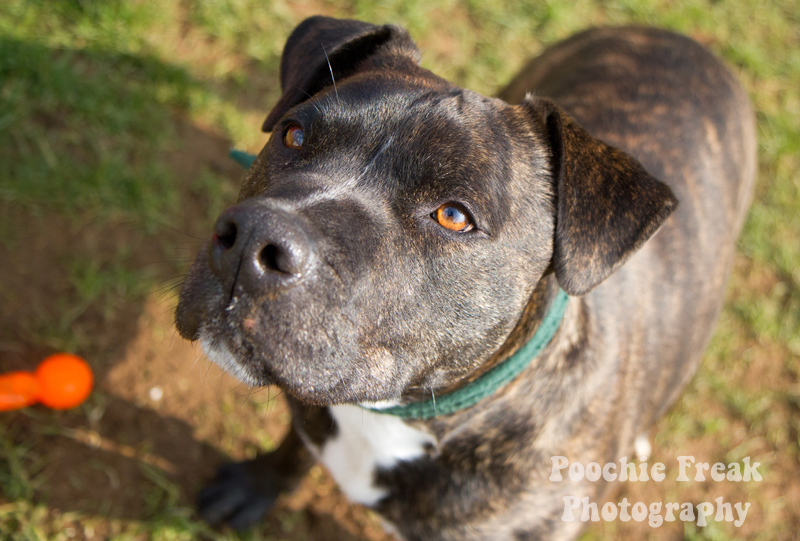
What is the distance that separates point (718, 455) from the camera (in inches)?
182

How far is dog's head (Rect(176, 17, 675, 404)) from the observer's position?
1950 millimetres

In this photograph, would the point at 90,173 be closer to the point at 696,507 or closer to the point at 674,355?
the point at 674,355

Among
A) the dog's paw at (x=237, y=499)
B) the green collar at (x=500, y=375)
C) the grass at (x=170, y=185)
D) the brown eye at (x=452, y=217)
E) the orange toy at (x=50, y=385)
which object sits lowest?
the dog's paw at (x=237, y=499)

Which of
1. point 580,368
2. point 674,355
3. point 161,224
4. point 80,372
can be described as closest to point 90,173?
point 161,224

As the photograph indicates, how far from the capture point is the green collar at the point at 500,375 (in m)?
2.48

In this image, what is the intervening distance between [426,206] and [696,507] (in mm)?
3420

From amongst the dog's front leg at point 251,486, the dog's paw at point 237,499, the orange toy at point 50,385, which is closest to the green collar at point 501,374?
the dog's front leg at point 251,486

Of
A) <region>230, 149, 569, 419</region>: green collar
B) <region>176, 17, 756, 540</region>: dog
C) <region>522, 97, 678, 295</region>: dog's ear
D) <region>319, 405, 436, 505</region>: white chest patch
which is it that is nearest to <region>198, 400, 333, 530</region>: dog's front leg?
<region>176, 17, 756, 540</region>: dog

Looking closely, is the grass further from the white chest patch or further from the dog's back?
the dog's back

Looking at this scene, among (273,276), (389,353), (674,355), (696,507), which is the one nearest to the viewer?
(273,276)

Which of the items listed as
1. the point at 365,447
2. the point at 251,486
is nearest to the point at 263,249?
the point at 365,447

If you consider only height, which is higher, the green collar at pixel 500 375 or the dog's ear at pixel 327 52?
the dog's ear at pixel 327 52

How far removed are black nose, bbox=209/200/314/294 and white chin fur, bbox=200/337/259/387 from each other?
0.77 ft

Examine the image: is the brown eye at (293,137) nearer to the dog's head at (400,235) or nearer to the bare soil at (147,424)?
the dog's head at (400,235)
